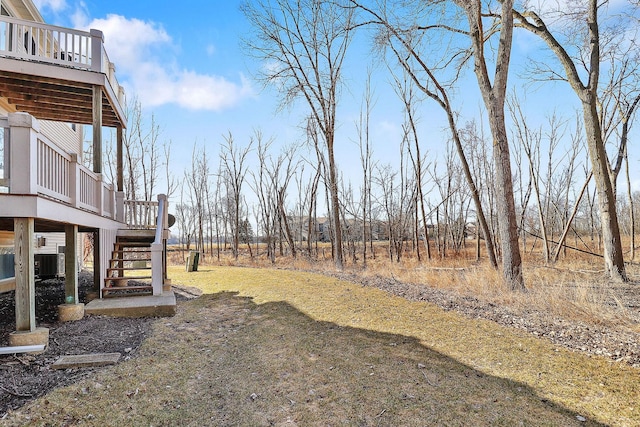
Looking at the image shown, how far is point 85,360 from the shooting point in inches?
150

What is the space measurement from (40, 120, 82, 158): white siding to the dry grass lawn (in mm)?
7592

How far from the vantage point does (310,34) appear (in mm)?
13445

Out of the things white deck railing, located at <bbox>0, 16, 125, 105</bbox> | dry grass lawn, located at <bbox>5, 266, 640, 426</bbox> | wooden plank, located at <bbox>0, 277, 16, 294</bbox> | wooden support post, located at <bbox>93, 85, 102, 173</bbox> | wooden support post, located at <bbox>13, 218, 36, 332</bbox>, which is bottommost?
dry grass lawn, located at <bbox>5, 266, 640, 426</bbox>

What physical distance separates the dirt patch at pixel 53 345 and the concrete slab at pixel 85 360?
72 mm

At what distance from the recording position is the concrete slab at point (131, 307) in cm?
600

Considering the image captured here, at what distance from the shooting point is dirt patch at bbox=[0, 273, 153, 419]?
10.4 feet

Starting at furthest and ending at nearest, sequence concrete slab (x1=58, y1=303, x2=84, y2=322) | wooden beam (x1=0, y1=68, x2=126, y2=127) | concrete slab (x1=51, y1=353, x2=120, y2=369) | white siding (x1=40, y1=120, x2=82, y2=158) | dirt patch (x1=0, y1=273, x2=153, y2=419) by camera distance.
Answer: white siding (x1=40, y1=120, x2=82, y2=158) < wooden beam (x1=0, y1=68, x2=126, y2=127) < concrete slab (x1=58, y1=303, x2=84, y2=322) < concrete slab (x1=51, y1=353, x2=120, y2=369) < dirt patch (x1=0, y1=273, x2=153, y2=419)

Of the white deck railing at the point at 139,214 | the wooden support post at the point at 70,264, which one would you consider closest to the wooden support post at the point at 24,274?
the wooden support post at the point at 70,264

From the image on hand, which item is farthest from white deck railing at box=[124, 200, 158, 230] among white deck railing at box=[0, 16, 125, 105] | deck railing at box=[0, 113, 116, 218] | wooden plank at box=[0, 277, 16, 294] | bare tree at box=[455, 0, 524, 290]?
bare tree at box=[455, 0, 524, 290]

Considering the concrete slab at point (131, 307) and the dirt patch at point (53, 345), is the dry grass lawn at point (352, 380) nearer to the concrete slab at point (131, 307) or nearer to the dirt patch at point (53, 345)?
the dirt patch at point (53, 345)

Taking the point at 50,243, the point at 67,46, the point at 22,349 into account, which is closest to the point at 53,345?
the point at 22,349

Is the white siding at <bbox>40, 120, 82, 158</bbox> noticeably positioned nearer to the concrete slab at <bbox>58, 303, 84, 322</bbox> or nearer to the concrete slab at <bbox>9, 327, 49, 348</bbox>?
the concrete slab at <bbox>58, 303, 84, 322</bbox>

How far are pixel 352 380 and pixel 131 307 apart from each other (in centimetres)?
433

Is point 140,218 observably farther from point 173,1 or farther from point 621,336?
point 621,336
